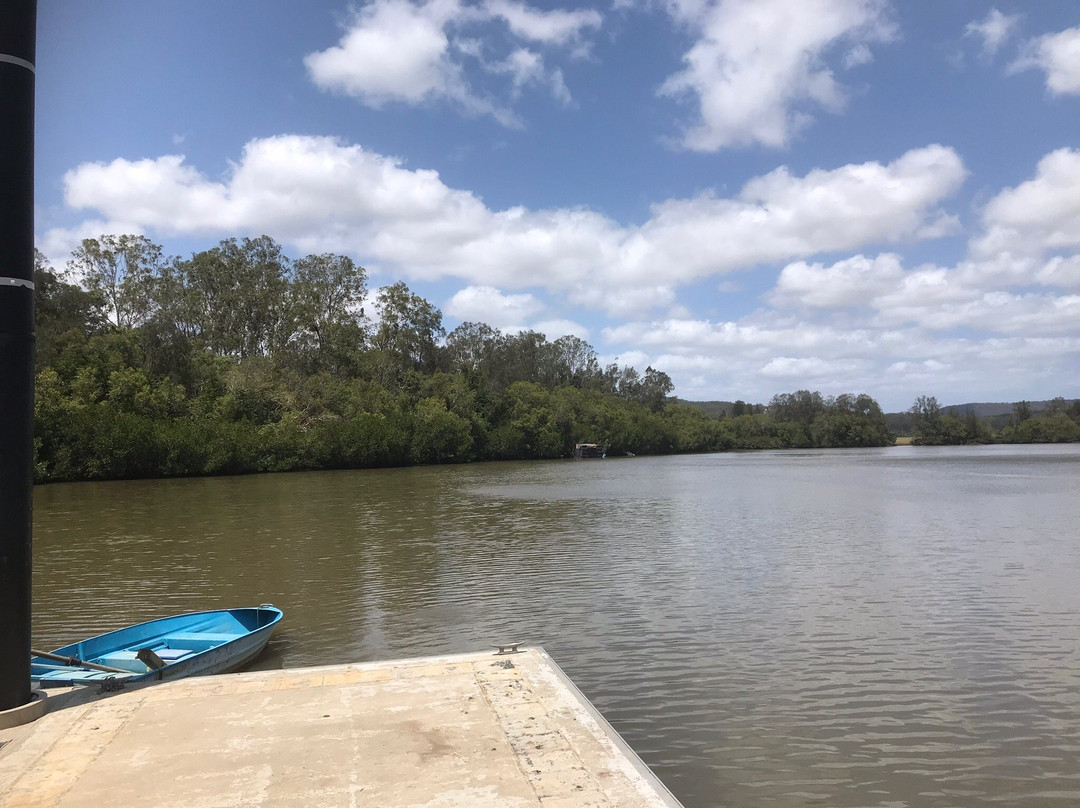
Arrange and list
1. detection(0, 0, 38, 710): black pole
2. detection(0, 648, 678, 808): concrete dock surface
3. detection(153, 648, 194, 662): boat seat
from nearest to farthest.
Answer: detection(0, 648, 678, 808): concrete dock surface, detection(0, 0, 38, 710): black pole, detection(153, 648, 194, 662): boat seat

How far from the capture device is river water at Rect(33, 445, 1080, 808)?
780 cm

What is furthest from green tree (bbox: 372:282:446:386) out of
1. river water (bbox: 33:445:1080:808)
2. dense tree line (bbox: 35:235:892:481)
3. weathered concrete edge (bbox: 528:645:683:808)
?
weathered concrete edge (bbox: 528:645:683:808)

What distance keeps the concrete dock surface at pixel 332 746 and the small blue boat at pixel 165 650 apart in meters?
1.09

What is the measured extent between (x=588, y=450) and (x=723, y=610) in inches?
3679

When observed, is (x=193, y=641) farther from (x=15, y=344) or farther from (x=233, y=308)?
(x=233, y=308)

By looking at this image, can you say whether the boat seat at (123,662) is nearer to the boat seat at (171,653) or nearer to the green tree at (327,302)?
the boat seat at (171,653)

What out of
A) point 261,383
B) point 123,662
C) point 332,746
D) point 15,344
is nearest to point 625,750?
point 332,746

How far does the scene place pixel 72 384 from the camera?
58.0 m

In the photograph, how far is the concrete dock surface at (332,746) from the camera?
5.26 metres

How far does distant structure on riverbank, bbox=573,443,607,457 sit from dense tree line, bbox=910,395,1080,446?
249 feet

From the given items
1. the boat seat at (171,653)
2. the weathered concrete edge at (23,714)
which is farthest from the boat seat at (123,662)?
the weathered concrete edge at (23,714)

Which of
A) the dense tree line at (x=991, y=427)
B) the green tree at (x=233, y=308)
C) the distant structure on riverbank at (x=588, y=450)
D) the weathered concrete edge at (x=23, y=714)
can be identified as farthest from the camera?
the dense tree line at (x=991, y=427)

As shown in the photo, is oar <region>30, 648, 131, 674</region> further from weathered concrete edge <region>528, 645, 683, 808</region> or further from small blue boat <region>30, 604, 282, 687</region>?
weathered concrete edge <region>528, 645, 683, 808</region>

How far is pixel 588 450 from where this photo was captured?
10738cm
